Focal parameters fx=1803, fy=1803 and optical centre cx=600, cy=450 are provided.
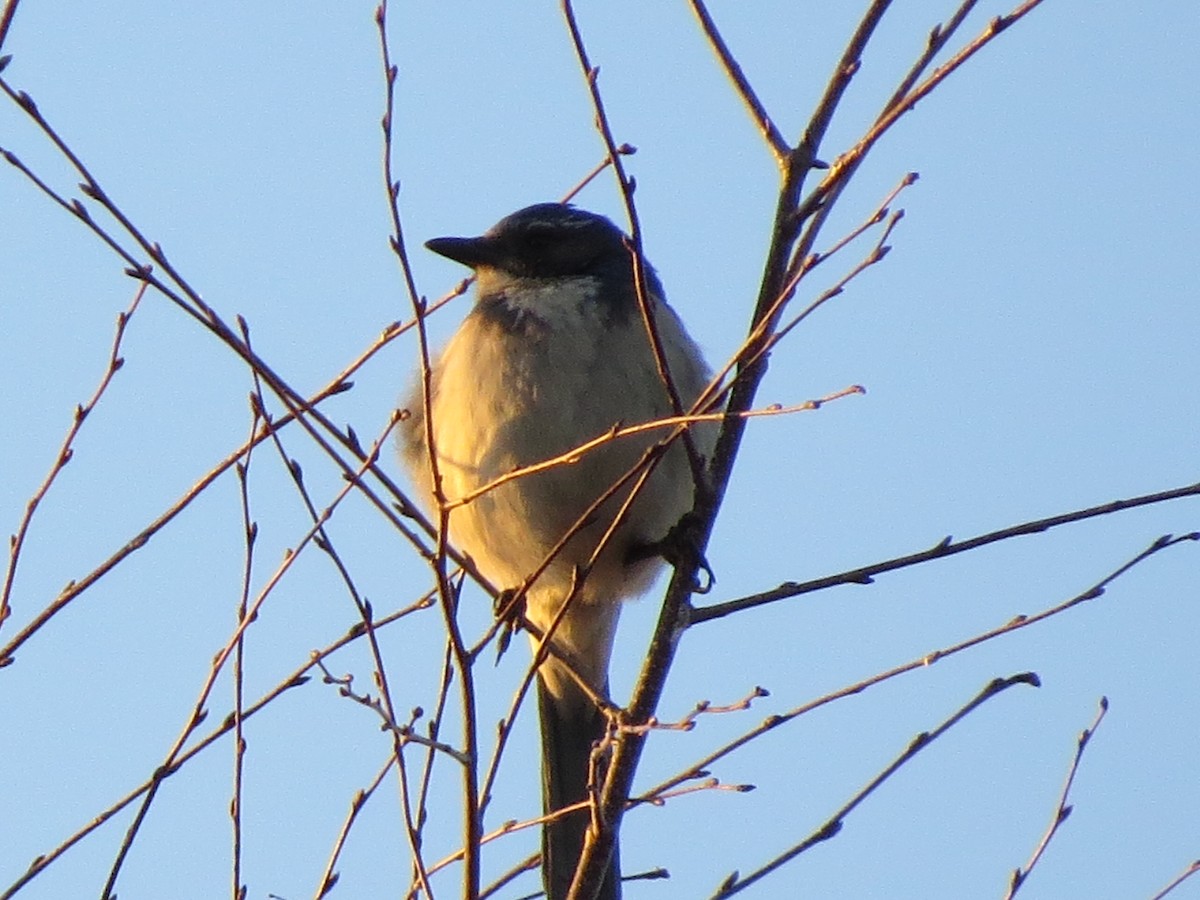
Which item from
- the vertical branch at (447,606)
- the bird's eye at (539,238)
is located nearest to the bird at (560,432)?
the bird's eye at (539,238)

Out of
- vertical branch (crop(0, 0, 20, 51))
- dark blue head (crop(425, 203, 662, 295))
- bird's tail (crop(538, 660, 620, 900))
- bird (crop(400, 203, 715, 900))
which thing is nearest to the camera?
vertical branch (crop(0, 0, 20, 51))

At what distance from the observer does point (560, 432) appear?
5.29m

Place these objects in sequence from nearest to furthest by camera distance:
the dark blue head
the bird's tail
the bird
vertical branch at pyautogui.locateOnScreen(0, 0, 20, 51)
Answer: vertical branch at pyautogui.locateOnScreen(0, 0, 20, 51), the bird, the bird's tail, the dark blue head

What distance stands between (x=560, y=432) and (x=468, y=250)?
45.2 inches

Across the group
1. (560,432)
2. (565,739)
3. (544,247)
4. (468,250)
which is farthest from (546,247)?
(565,739)

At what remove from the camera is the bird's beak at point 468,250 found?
20.2 ft


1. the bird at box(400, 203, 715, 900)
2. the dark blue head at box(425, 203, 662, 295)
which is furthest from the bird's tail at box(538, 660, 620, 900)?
the dark blue head at box(425, 203, 662, 295)

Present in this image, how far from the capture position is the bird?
5289mm

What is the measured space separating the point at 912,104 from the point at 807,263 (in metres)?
0.38

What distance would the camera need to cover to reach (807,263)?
3453 mm

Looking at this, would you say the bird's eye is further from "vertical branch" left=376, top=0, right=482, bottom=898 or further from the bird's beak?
"vertical branch" left=376, top=0, right=482, bottom=898

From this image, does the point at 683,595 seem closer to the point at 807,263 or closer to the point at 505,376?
the point at 807,263

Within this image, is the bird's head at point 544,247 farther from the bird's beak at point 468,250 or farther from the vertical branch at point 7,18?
the vertical branch at point 7,18

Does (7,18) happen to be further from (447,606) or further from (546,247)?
(546,247)
